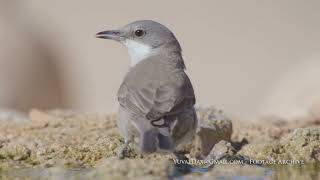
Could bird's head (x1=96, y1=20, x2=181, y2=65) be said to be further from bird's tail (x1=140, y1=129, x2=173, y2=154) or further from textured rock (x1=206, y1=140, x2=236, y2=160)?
bird's tail (x1=140, y1=129, x2=173, y2=154)

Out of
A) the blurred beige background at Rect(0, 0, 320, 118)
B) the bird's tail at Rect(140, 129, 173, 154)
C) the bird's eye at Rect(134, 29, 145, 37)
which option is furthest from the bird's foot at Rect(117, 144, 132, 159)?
the blurred beige background at Rect(0, 0, 320, 118)

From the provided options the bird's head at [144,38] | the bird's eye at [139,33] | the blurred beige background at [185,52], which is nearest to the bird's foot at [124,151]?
the bird's head at [144,38]

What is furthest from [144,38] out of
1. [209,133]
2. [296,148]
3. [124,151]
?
[296,148]

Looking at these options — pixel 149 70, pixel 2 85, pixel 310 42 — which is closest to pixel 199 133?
pixel 149 70

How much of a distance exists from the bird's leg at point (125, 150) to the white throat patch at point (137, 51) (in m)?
0.99

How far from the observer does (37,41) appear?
52.4ft

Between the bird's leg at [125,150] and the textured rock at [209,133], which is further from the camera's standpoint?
the textured rock at [209,133]

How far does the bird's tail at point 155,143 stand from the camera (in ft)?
19.3

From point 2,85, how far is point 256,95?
505 centimetres

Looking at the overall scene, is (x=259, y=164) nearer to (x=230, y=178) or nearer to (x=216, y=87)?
(x=230, y=178)

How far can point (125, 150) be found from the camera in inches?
261

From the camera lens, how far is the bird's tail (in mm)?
5883

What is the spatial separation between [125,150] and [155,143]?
2.42 ft

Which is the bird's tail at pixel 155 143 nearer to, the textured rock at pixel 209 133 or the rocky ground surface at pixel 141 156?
the rocky ground surface at pixel 141 156
